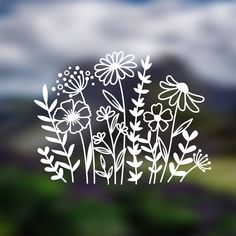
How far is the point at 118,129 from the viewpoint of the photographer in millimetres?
2018

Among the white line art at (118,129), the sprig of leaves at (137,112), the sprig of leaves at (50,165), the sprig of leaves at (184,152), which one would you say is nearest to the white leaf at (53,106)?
the white line art at (118,129)

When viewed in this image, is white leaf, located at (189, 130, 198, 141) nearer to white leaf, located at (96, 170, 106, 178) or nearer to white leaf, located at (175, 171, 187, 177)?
white leaf, located at (175, 171, 187, 177)

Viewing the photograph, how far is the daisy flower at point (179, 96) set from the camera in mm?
2016

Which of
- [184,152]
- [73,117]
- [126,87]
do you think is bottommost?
[184,152]

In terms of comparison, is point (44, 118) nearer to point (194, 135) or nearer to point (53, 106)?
point (53, 106)

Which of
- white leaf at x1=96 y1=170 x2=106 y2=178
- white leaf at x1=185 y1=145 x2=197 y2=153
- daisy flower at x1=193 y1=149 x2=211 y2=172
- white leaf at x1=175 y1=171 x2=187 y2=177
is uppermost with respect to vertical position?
white leaf at x1=185 y1=145 x2=197 y2=153

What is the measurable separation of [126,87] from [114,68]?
0.08 meters

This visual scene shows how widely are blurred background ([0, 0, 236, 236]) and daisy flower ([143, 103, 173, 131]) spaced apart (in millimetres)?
36

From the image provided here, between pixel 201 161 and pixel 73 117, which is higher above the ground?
pixel 73 117

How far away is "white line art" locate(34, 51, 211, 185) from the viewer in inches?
79.1

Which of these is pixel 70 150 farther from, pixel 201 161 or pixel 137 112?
pixel 201 161

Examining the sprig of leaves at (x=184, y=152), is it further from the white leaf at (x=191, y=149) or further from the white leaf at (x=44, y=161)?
the white leaf at (x=44, y=161)

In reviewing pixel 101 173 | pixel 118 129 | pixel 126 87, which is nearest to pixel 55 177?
pixel 101 173

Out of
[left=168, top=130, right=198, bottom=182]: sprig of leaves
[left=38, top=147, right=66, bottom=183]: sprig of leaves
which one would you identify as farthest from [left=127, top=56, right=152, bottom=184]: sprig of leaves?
[left=38, top=147, right=66, bottom=183]: sprig of leaves
